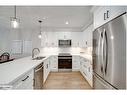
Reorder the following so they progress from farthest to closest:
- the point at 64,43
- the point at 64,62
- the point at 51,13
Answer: the point at 64,43
the point at 64,62
the point at 51,13

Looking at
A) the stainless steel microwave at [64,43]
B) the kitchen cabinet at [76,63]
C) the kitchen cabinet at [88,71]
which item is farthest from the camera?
the stainless steel microwave at [64,43]

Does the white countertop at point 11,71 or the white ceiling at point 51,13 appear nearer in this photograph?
the white countertop at point 11,71

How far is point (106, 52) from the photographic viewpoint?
2.17 metres

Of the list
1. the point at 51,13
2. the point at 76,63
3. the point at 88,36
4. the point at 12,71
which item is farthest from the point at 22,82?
the point at 76,63

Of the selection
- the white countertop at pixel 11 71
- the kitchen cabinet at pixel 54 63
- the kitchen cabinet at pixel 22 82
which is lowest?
the kitchen cabinet at pixel 54 63

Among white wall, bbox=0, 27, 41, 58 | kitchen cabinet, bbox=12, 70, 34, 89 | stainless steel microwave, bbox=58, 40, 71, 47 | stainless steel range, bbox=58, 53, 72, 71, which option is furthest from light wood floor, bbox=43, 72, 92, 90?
white wall, bbox=0, 27, 41, 58

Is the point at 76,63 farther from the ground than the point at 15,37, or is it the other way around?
the point at 15,37

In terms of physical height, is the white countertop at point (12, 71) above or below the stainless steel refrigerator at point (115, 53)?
below

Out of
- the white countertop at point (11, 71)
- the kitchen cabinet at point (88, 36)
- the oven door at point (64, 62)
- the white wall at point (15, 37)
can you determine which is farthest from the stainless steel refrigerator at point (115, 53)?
the white wall at point (15, 37)

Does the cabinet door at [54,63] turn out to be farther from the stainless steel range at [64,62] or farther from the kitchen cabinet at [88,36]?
the kitchen cabinet at [88,36]

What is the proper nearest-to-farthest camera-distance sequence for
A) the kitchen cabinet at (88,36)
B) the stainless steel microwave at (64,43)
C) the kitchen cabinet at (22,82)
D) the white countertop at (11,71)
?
the white countertop at (11,71) < the kitchen cabinet at (22,82) < the kitchen cabinet at (88,36) < the stainless steel microwave at (64,43)

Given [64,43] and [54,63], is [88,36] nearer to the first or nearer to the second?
[64,43]
